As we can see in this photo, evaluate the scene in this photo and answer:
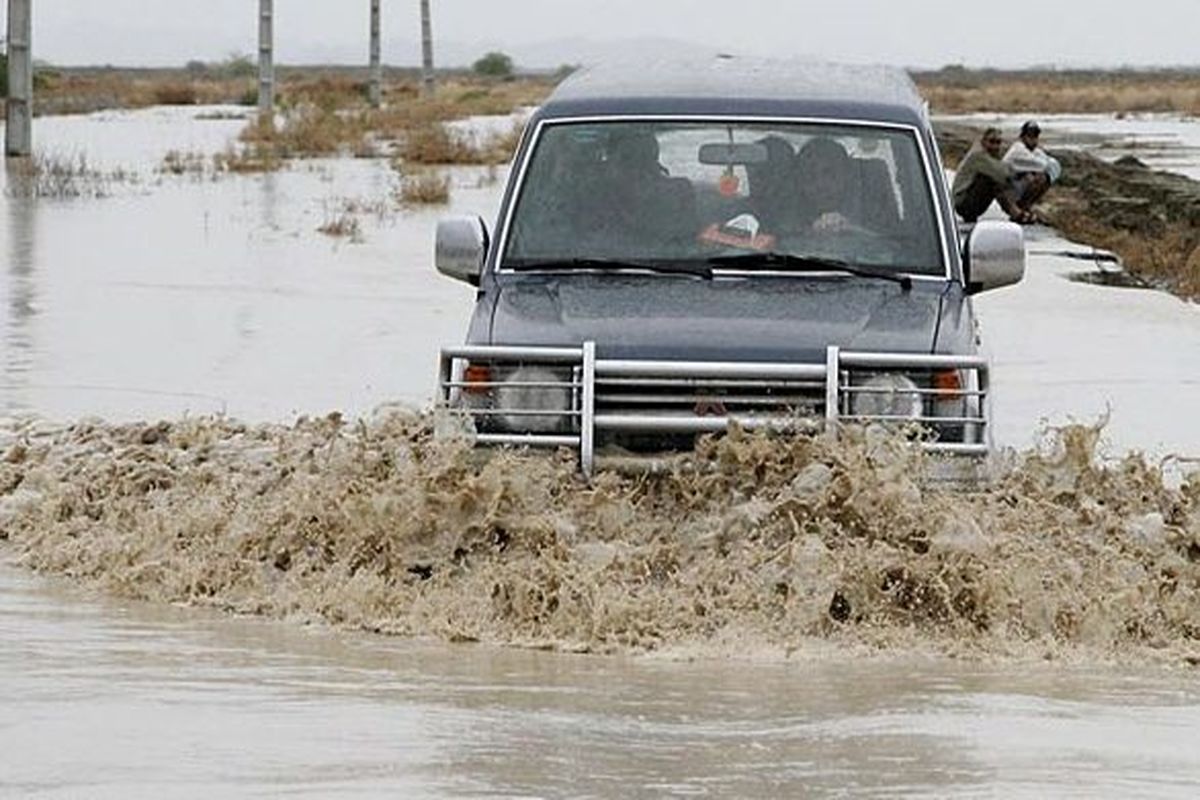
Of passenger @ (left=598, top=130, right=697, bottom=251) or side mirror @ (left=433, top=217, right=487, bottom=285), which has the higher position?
passenger @ (left=598, top=130, right=697, bottom=251)

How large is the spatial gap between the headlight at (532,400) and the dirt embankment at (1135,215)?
54.5ft

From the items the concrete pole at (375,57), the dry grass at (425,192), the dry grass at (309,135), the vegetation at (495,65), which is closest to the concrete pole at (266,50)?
the dry grass at (309,135)

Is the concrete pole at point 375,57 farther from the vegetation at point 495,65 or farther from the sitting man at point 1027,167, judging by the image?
the vegetation at point 495,65

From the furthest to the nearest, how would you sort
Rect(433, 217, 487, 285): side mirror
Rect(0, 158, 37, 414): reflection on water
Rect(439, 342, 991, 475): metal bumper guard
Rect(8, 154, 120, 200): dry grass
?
1. Rect(8, 154, 120, 200): dry grass
2. Rect(0, 158, 37, 414): reflection on water
3. Rect(433, 217, 487, 285): side mirror
4. Rect(439, 342, 991, 475): metal bumper guard

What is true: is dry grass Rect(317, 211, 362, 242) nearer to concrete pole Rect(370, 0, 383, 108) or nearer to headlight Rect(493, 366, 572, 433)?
headlight Rect(493, 366, 572, 433)

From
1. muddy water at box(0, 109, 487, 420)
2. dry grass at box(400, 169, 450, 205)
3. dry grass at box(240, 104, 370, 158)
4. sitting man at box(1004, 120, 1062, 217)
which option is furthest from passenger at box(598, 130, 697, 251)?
dry grass at box(240, 104, 370, 158)

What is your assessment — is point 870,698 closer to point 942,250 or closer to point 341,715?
point 341,715

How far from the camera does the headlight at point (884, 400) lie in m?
9.69

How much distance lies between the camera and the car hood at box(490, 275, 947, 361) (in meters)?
9.72

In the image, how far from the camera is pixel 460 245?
34.5 ft

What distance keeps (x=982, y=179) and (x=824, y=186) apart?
19.3 meters

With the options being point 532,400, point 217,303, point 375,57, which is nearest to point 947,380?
point 532,400

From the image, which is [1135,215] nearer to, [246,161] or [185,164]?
[185,164]

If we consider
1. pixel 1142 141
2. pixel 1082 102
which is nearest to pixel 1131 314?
pixel 1142 141
